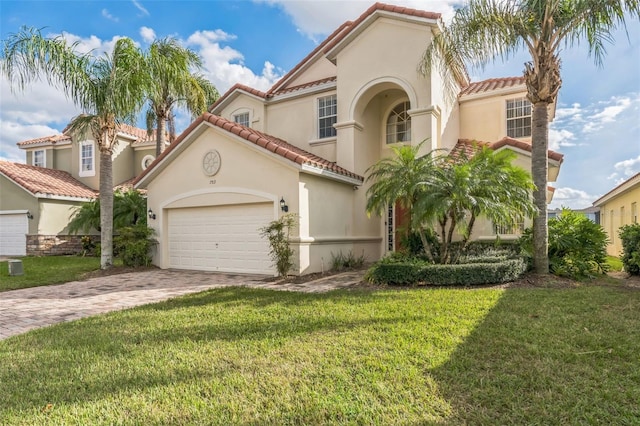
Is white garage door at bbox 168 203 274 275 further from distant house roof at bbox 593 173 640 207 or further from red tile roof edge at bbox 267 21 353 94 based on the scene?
distant house roof at bbox 593 173 640 207

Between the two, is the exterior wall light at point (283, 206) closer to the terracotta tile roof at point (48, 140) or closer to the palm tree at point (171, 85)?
the palm tree at point (171, 85)

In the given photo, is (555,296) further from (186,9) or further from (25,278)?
(25,278)

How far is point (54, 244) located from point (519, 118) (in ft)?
→ 83.1

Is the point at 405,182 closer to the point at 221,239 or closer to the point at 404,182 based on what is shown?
the point at 404,182

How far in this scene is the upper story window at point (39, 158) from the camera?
1038 inches

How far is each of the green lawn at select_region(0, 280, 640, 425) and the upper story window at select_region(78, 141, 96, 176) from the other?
22.0 metres

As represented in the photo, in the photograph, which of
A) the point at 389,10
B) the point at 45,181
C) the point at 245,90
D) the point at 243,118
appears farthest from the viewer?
the point at 45,181

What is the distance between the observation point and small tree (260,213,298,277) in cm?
1129

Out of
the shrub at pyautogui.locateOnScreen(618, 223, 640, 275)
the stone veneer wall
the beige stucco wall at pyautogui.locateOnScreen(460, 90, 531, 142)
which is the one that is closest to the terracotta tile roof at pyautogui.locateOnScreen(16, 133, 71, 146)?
the stone veneer wall

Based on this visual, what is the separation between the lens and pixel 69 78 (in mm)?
12484

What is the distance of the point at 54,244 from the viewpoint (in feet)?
68.5

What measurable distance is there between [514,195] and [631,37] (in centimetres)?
496

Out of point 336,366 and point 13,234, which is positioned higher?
point 13,234

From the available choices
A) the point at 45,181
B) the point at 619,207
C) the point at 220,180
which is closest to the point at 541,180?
the point at 220,180
